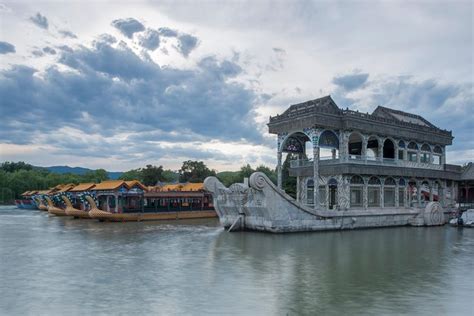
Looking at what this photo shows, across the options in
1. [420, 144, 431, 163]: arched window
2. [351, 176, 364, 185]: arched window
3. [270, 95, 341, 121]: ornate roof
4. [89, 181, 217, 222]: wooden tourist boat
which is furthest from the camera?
[89, 181, 217, 222]: wooden tourist boat

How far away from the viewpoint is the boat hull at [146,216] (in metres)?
37.4

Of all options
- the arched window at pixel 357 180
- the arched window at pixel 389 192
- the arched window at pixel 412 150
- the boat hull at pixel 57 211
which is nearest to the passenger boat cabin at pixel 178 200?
the boat hull at pixel 57 211

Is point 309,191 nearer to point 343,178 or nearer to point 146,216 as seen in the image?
point 343,178

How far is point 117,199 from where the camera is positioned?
3931cm

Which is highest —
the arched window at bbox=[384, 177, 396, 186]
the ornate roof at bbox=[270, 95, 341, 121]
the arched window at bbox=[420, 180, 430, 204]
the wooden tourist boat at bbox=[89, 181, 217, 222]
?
the ornate roof at bbox=[270, 95, 341, 121]

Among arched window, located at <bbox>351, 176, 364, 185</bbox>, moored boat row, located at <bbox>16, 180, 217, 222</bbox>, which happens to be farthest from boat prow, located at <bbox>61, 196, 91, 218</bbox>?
arched window, located at <bbox>351, 176, 364, 185</bbox>

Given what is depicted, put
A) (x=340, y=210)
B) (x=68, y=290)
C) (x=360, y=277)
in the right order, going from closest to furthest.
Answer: (x=68, y=290)
(x=360, y=277)
(x=340, y=210)

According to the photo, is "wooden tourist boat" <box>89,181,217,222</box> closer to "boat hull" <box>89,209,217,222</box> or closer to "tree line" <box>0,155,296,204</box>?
"boat hull" <box>89,209,217,222</box>

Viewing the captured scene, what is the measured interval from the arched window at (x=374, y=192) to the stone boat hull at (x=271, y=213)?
0.90 metres

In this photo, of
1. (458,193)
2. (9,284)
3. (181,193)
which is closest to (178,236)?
(9,284)

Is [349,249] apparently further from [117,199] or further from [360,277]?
[117,199]

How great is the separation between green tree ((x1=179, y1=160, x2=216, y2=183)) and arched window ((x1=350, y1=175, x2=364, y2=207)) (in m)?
43.4

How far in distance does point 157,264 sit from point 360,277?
699 centimetres

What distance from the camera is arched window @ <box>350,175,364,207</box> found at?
99.9 feet
